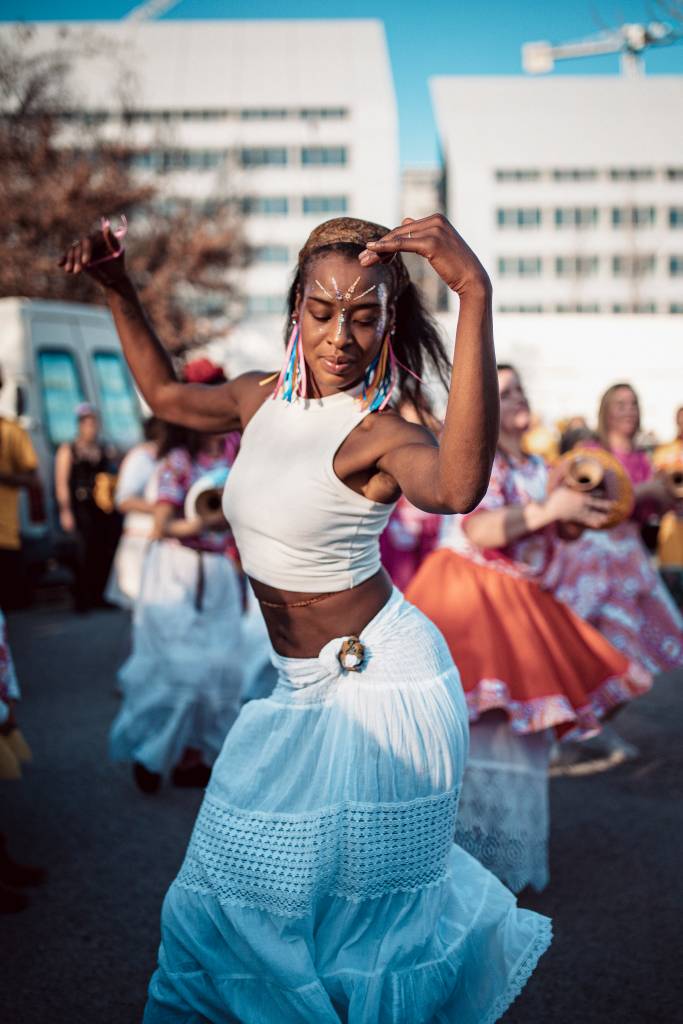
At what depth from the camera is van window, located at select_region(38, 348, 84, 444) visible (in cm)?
1233

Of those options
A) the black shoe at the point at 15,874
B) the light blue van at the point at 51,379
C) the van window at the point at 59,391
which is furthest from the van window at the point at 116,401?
the black shoe at the point at 15,874

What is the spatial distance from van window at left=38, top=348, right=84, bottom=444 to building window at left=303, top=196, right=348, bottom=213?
145 ft

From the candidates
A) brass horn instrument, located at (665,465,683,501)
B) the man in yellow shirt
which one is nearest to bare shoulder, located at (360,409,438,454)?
brass horn instrument, located at (665,465,683,501)

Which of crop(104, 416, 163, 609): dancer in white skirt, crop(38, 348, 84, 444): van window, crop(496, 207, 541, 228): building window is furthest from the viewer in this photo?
crop(496, 207, 541, 228): building window

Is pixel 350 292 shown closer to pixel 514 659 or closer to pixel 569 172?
pixel 514 659

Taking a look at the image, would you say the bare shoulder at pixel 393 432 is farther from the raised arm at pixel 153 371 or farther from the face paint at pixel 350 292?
the raised arm at pixel 153 371

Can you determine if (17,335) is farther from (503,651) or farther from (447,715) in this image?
(447,715)

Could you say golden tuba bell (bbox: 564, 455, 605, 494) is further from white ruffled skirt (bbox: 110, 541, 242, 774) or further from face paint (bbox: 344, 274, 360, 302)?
white ruffled skirt (bbox: 110, 541, 242, 774)

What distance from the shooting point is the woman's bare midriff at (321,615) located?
271 centimetres

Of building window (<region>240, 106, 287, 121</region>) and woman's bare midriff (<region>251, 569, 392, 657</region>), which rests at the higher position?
building window (<region>240, 106, 287, 121</region>)

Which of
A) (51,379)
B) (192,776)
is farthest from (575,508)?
(51,379)

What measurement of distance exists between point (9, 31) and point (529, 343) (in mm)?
12485

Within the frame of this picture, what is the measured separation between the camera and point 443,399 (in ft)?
12.8

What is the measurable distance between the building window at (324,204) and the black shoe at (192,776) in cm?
5161
